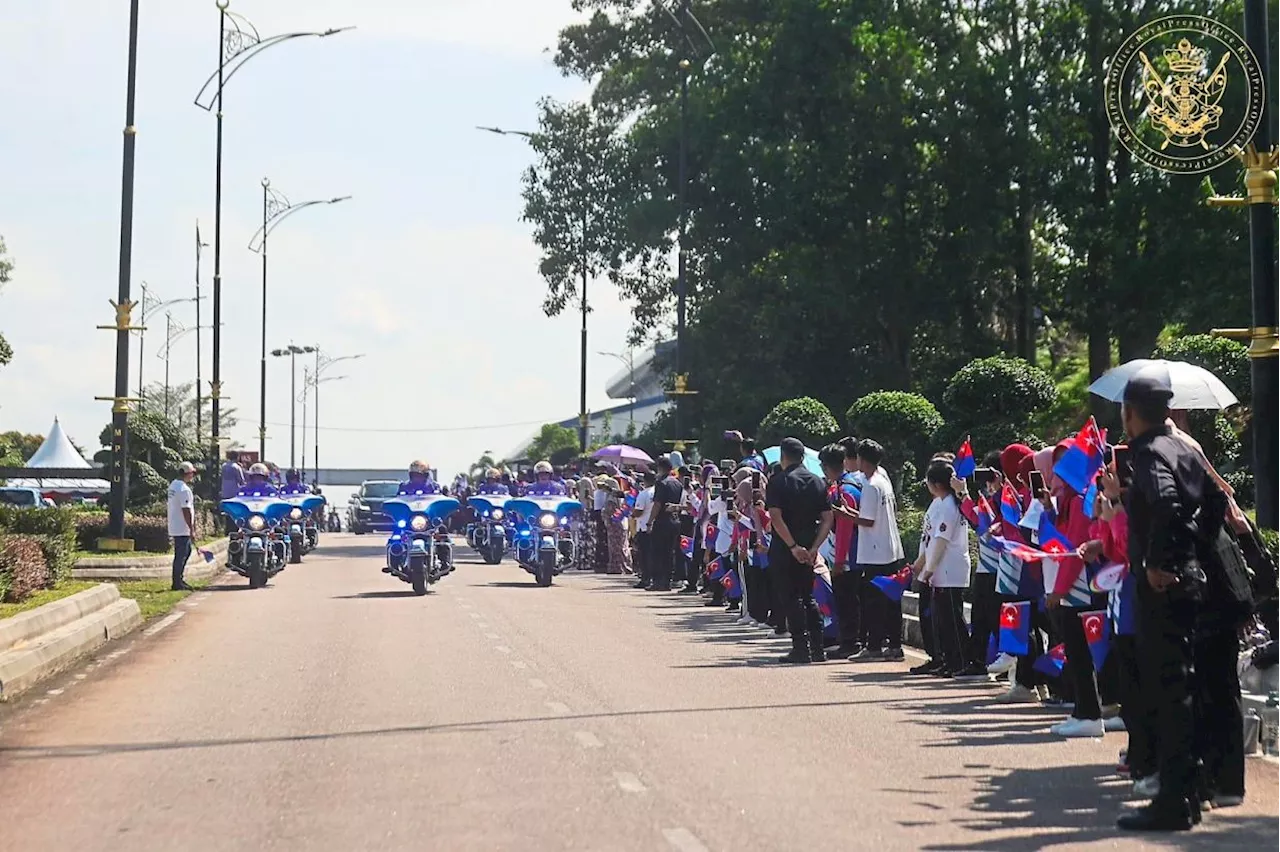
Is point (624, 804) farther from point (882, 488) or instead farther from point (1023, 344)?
point (1023, 344)

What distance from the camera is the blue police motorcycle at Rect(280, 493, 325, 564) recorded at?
1372 inches

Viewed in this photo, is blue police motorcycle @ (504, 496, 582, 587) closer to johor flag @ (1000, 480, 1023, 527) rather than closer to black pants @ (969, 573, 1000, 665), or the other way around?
black pants @ (969, 573, 1000, 665)

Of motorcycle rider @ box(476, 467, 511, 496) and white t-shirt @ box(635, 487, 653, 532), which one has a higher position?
motorcycle rider @ box(476, 467, 511, 496)

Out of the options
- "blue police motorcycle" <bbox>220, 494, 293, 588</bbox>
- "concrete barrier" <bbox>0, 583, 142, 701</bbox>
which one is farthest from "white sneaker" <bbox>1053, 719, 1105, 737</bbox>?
"blue police motorcycle" <bbox>220, 494, 293, 588</bbox>

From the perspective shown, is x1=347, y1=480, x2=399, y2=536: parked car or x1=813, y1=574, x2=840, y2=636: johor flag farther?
x1=347, y1=480, x2=399, y2=536: parked car

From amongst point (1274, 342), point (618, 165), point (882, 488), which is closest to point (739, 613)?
point (882, 488)

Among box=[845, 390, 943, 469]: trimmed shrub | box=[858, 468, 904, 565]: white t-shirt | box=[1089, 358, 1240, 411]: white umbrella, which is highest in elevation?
box=[845, 390, 943, 469]: trimmed shrub

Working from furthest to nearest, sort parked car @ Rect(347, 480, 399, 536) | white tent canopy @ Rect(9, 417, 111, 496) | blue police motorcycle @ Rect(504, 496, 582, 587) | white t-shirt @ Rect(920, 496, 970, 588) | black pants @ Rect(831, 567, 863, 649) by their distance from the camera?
white tent canopy @ Rect(9, 417, 111, 496) < parked car @ Rect(347, 480, 399, 536) < blue police motorcycle @ Rect(504, 496, 582, 587) < black pants @ Rect(831, 567, 863, 649) < white t-shirt @ Rect(920, 496, 970, 588)

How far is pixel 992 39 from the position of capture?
4688 cm

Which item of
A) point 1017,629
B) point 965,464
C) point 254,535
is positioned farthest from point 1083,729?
point 254,535

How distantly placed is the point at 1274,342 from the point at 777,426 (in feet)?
81.5

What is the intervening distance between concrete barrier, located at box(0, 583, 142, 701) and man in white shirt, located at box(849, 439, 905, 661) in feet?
23.4

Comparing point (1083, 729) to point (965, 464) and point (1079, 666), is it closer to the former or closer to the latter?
point (1079, 666)

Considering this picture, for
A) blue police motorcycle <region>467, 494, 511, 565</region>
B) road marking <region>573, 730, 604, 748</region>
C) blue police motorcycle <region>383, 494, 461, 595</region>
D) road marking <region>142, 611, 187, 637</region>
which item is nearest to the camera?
road marking <region>573, 730, 604, 748</region>
